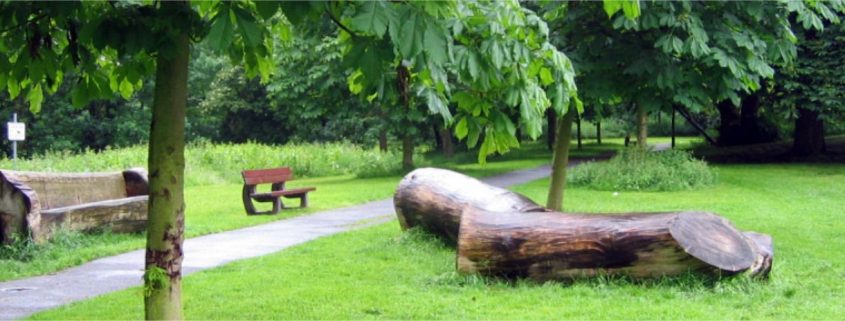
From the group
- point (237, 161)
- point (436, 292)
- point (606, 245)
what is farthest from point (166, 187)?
point (237, 161)

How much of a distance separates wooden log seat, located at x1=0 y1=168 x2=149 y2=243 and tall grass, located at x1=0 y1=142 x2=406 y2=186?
10246 mm

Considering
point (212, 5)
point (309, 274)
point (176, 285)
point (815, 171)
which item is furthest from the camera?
point (815, 171)

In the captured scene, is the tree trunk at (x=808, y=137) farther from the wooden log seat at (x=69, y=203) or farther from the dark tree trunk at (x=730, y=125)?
the wooden log seat at (x=69, y=203)

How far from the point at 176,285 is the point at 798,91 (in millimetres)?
21982

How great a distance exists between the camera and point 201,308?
279 inches

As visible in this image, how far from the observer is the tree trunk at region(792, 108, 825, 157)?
26.3m

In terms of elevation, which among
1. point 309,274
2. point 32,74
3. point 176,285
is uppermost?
point 32,74

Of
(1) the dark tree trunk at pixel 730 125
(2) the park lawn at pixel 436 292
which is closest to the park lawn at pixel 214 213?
(2) the park lawn at pixel 436 292

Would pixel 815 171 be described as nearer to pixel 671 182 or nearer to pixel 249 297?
pixel 671 182

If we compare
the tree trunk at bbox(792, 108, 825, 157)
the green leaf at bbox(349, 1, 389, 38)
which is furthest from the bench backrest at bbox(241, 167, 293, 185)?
the tree trunk at bbox(792, 108, 825, 157)

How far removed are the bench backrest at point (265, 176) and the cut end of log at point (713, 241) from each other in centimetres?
924

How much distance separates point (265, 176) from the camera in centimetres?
1562

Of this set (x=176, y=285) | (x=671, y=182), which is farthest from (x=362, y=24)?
(x=671, y=182)

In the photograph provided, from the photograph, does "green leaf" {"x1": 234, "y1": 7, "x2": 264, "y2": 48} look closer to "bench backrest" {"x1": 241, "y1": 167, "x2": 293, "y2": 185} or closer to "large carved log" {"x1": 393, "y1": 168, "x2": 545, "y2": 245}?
"large carved log" {"x1": 393, "y1": 168, "x2": 545, "y2": 245}
